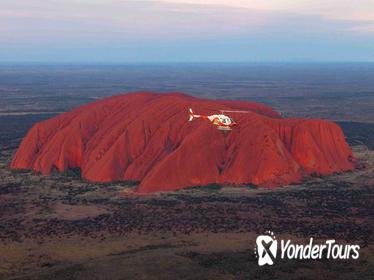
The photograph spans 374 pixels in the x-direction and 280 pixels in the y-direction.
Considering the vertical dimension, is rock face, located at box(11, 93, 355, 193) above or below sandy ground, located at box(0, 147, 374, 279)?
above

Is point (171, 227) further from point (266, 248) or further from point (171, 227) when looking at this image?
point (266, 248)

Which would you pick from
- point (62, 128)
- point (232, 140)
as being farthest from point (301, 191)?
point (62, 128)

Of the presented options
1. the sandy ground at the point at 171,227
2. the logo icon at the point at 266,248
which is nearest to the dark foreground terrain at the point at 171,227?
the sandy ground at the point at 171,227

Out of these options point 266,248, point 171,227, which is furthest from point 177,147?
point 266,248

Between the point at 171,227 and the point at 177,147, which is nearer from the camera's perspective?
the point at 171,227

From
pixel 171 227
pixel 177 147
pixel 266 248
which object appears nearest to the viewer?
pixel 266 248

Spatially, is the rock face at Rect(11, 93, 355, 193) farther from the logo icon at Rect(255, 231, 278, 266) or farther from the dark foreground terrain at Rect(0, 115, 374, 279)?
the logo icon at Rect(255, 231, 278, 266)

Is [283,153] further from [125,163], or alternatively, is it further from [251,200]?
[125,163]

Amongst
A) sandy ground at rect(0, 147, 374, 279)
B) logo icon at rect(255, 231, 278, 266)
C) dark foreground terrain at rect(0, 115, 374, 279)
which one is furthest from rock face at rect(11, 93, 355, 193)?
logo icon at rect(255, 231, 278, 266)
